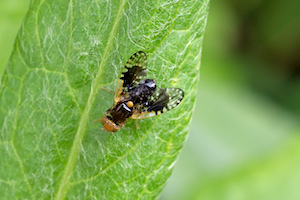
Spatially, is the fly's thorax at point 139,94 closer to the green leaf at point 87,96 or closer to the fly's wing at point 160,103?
the fly's wing at point 160,103

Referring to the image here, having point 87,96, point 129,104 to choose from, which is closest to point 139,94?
point 129,104

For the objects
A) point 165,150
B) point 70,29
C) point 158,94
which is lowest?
point 165,150

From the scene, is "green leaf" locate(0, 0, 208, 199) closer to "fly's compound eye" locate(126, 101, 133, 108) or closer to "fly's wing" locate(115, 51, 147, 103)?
"fly's wing" locate(115, 51, 147, 103)

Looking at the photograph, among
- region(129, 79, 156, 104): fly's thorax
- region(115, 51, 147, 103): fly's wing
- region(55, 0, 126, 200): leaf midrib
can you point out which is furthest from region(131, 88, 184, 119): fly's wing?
region(55, 0, 126, 200): leaf midrib

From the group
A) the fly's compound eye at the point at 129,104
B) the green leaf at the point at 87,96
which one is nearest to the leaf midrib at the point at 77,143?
the green leaf at the point at 87,96

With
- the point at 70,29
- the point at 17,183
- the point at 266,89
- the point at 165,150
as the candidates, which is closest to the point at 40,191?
the point at 17,183

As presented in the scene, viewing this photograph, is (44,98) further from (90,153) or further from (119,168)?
(119,168)
